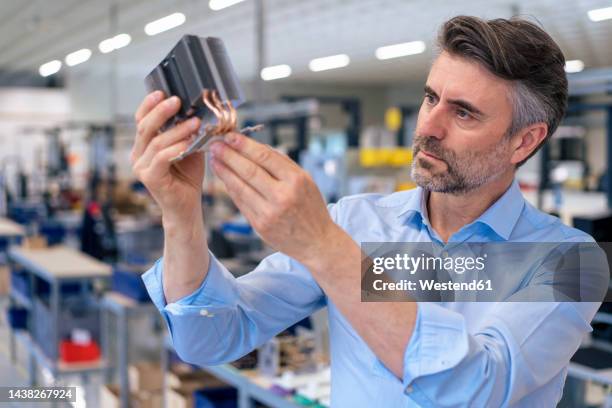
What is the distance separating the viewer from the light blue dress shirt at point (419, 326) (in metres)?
0.80

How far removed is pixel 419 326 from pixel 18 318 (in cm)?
537

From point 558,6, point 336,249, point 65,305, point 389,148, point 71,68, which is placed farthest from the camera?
point 71,68

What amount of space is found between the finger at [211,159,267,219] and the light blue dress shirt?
0.22 m

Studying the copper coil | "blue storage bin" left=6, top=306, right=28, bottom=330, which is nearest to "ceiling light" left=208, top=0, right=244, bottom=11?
"blue storage bin" left=6, top=306, right=28, bottom=330

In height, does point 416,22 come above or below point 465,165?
above

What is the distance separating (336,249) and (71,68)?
16.0 m

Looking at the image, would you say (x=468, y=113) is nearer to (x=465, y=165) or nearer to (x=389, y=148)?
(x=465, y=165)

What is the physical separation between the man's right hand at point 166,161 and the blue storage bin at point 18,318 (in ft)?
16.5

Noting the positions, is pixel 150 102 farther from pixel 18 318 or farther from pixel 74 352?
pixel 18 318

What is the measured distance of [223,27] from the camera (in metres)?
10.8

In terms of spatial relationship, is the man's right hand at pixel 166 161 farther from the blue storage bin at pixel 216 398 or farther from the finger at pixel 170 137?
the blue storage bin at pixel 216 398

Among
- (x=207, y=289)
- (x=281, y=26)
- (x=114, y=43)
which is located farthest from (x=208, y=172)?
(x=114, y=43)

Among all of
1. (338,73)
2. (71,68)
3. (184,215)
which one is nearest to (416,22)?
(338,73)

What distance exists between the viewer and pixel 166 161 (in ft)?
2.91
